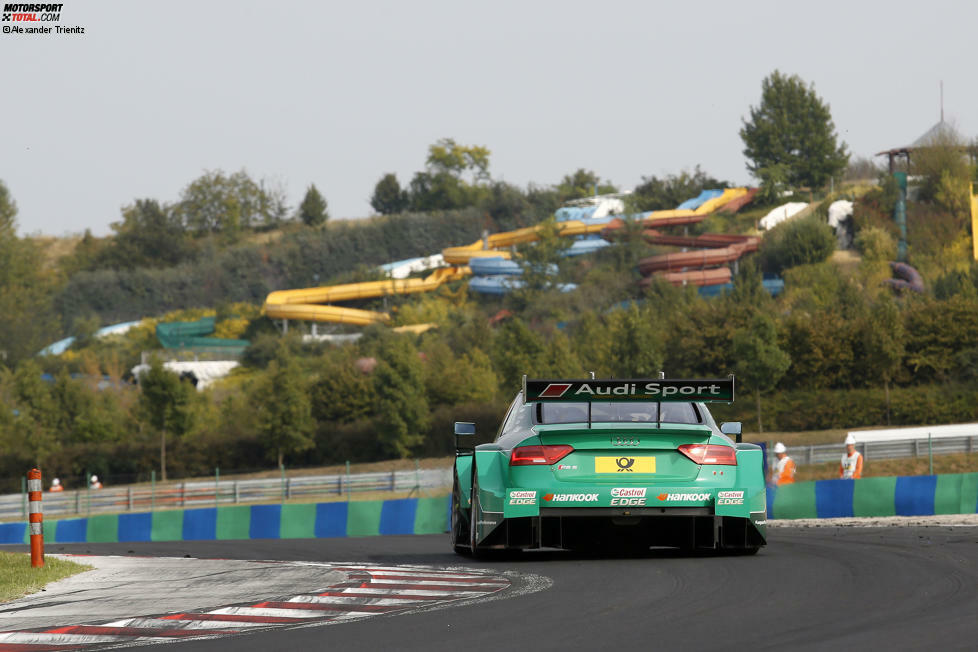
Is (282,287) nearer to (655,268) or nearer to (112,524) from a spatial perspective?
(655,268)

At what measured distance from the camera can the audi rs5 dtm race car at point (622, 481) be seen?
991cm

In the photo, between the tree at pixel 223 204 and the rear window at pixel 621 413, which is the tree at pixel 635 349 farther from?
the tree at pixel 223 204

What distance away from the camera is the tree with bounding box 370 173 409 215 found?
191750 mm

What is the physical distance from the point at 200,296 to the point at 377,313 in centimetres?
3967

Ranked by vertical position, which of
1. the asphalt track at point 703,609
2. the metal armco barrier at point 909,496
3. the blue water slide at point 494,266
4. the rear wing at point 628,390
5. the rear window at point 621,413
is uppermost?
the blue water slide at point 494,266

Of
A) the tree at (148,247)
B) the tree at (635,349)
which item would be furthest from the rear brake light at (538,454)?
the tree at (148,247)

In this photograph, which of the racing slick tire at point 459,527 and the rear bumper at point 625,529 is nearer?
the rear bumper at point 625,529

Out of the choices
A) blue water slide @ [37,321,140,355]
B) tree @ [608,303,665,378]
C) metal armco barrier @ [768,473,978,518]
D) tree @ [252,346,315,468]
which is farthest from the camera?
blue water slide @ [37,321,140,355]

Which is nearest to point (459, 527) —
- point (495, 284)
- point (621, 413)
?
point (621, 413)

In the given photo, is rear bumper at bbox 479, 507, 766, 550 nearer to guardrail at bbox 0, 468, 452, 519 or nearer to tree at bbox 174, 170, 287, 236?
guardrail at bbox 0, 468, 452, 519

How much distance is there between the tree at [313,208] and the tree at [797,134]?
58570mm

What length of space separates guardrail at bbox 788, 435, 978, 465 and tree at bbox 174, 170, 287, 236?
14318 centimetres

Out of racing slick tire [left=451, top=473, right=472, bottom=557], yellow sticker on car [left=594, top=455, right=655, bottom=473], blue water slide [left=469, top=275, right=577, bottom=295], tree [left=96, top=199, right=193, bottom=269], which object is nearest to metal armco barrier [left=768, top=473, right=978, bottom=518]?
racing slick tire [left=451, top=473, right=472, bottom=557]

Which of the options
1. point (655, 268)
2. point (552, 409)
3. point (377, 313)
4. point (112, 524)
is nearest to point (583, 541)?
point (552, 409)
